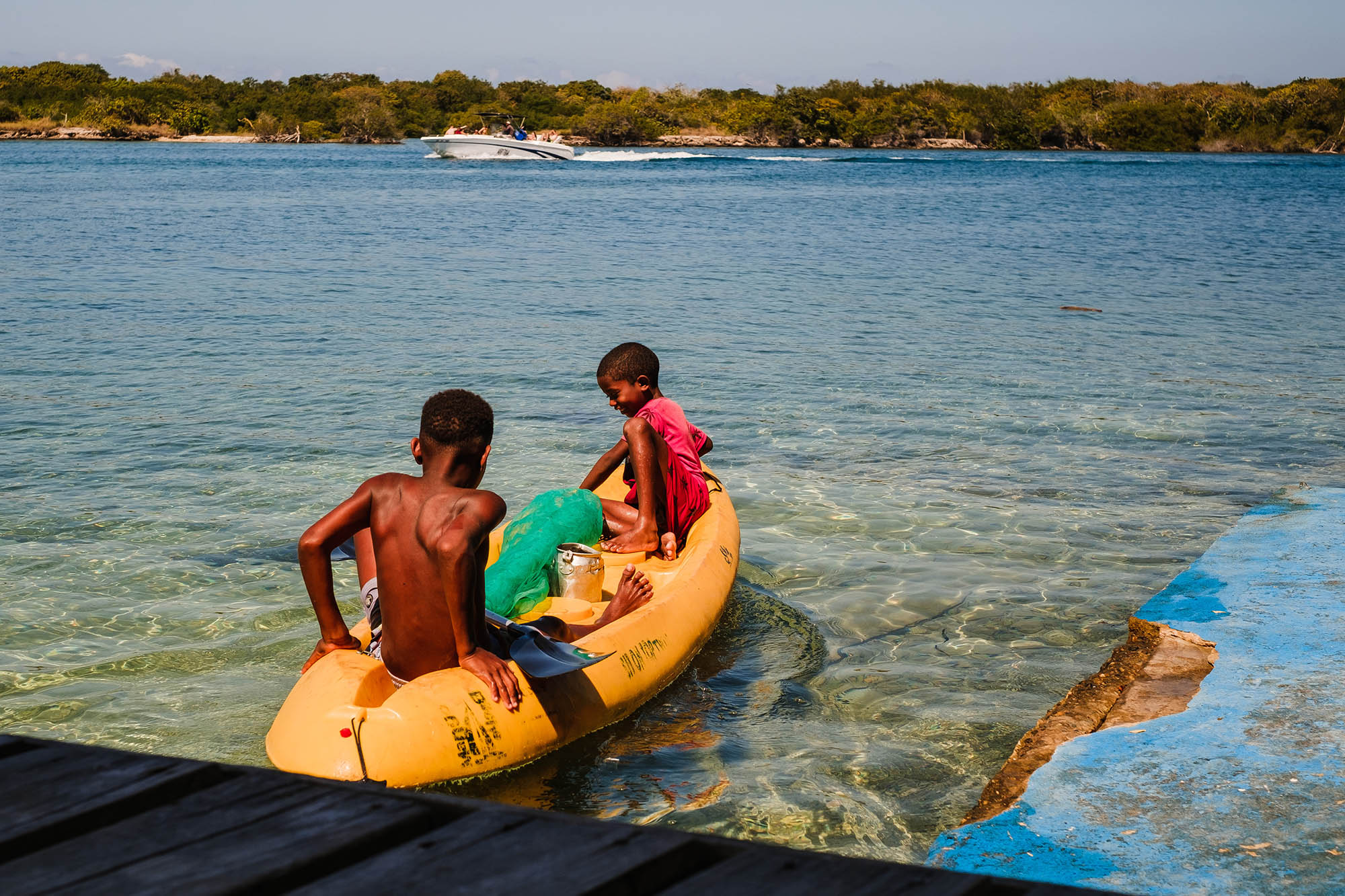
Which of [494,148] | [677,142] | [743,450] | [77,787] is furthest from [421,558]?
[677,142]

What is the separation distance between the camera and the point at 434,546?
3412mm

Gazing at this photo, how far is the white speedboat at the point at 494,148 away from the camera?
202 ft

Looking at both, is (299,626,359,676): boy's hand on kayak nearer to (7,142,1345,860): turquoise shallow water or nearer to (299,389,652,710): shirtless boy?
(299,389,652,710): shirtless boy

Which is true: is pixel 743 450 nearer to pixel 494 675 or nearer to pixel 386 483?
pixel 494 675

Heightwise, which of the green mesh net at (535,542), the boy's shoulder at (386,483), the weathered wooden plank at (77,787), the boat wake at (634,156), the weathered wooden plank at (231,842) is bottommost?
the green mesh net at (535,542)

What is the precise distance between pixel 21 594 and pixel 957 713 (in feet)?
15.2

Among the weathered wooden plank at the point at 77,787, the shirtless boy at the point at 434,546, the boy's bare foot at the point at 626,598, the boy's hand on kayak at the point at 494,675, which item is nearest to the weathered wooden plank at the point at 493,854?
the weathered wooden plank at the point at 77,787

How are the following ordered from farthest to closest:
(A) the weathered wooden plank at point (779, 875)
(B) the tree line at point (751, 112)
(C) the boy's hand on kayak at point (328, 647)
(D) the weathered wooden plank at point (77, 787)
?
1. (B) the tree line at point (751, 112)
2. (C) the boy's hand on kayak at point (328, 647)
3. (D) the weathered wooden plank at point (77, 787)
4. (A) the weathered wooden plank at point (779, 875)

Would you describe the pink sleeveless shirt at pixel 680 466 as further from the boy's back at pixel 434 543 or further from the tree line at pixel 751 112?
the tree line at pixel 751 112

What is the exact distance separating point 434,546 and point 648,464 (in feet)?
6.21

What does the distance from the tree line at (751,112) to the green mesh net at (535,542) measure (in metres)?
86.4

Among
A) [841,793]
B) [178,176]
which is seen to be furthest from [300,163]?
[841,793]

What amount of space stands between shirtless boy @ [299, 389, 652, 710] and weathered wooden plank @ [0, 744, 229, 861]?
147cm

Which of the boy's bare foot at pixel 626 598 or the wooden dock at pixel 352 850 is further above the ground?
the wooden dock at pixel 352 850
